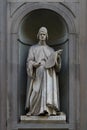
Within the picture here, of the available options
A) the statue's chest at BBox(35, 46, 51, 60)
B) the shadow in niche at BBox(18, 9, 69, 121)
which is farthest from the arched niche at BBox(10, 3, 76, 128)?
the statue's chest at BBox(35, 46, 51, 60)

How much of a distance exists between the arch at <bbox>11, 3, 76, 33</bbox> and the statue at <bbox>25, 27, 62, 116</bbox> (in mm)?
377

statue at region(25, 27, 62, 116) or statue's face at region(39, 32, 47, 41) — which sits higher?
statue's face at region(39, 32, 47, 41)

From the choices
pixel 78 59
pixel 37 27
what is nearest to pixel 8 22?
pixel 37 27

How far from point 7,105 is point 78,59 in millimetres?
1402

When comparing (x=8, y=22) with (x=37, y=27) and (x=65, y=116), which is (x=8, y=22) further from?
(x=65, y=116)

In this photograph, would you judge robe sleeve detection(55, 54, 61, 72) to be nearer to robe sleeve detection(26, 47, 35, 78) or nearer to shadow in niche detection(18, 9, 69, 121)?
shadow in niche detection(18, 9, 69, 121)

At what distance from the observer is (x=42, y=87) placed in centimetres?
1145

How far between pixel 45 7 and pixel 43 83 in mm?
1306

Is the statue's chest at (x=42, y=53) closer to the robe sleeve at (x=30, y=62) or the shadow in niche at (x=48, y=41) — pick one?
the robe sleeve at (x=30, y=62)

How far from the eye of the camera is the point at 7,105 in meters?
11.4

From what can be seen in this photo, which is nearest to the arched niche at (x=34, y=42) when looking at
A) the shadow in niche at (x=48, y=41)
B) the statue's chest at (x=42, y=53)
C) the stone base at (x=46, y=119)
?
the shadow in niche at (x=48, y=41)

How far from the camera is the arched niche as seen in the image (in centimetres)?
1150

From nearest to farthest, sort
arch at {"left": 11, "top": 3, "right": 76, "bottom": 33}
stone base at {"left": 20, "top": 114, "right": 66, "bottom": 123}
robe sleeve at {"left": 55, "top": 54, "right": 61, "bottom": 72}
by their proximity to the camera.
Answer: stone base at {"left": 20, "top": 114, "right": 66, "bottom": 123}
robe sleeve at {"left": 55, "top": 54, "right": 61, "bottom": 72}
arch at {"left": 11, "top": 3, "right": 76, "bottom": 33}

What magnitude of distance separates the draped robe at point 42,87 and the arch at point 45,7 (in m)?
0.54
